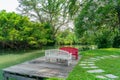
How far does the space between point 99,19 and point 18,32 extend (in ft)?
35.1

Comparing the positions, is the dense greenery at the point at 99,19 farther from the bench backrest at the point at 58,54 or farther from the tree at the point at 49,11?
the tree at the point at 49,11

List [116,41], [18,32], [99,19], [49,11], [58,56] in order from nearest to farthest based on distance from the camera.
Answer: [58,56], [99,19], [116,41], [18,32], [49,11]

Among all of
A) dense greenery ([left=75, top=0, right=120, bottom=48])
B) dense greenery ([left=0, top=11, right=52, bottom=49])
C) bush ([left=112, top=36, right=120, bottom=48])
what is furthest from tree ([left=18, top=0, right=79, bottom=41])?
dense greenery ([left=75, top=0, right=120, bottom=48])

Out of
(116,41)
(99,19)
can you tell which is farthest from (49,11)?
(99,19)

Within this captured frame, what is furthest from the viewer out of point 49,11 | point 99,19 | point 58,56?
point 49,11

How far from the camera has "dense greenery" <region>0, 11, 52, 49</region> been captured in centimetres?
2241

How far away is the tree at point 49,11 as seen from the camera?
2983 cm

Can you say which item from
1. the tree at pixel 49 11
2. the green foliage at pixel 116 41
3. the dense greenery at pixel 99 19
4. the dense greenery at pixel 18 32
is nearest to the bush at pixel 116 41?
the green foliage at pixel 116 41

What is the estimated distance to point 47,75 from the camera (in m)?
6.64

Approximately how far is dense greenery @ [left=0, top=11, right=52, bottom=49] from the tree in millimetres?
4966

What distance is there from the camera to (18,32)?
73.7ft

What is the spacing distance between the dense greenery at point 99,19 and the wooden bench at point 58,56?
6863 mm

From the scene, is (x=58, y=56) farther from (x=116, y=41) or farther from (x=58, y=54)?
(x=116, y=41)

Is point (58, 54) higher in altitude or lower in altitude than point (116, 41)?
lower
